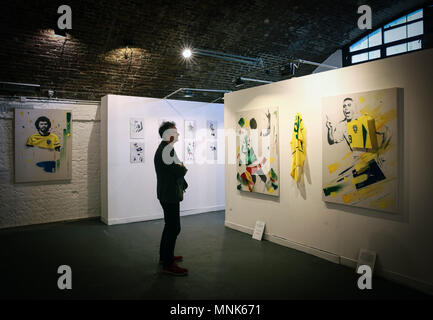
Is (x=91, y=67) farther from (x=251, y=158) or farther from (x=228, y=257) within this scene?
(x=228, y=257)

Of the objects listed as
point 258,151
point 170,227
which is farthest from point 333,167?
point 170,227

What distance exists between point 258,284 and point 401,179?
6.47 ft

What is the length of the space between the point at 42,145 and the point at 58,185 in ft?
2.98

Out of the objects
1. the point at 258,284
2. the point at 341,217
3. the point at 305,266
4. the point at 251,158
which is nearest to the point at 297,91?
the point at 251,158

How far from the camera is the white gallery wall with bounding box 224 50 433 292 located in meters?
3.43

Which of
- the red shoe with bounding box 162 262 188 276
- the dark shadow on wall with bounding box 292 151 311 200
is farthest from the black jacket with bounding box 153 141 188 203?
the dark shadow on wall with bounding box 292 151 311 200

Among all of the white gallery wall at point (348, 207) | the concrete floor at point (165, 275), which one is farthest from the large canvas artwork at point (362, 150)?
the concrete floor at point (165, 275)

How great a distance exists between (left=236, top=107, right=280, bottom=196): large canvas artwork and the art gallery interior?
0.03m

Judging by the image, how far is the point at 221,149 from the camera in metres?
8.02

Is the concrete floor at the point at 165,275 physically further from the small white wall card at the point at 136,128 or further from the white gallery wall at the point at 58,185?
the small white wall card at the point at 136,128

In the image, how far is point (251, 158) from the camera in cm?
566

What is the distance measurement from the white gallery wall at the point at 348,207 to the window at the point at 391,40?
4678mm

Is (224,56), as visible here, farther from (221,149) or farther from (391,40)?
(391,40)

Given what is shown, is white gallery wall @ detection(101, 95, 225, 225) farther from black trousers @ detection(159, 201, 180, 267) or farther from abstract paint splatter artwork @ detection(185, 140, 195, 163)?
black trousers @ detection(159, 201, 180, 267)
